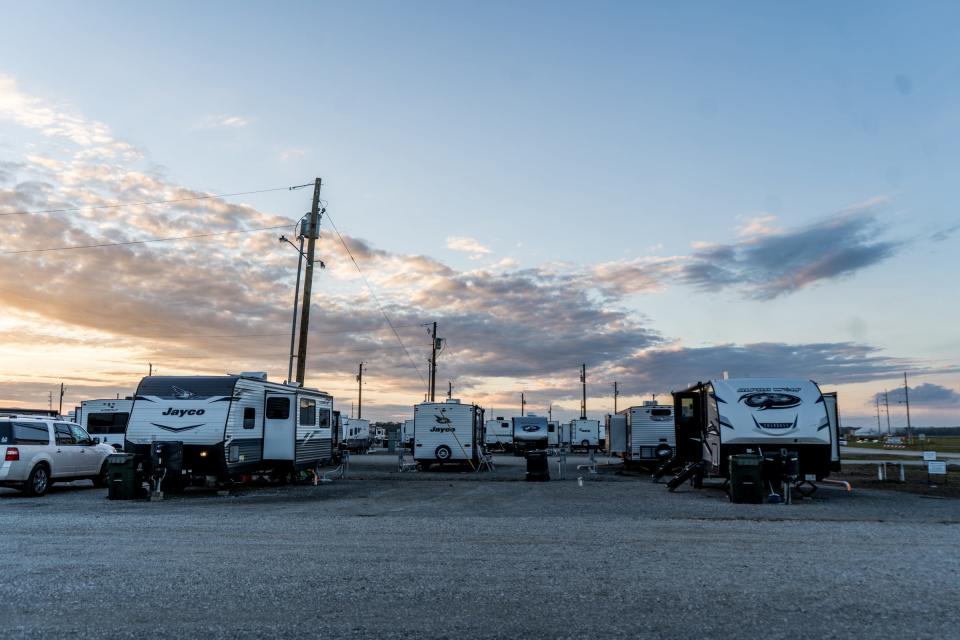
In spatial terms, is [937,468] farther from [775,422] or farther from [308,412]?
[308,412]

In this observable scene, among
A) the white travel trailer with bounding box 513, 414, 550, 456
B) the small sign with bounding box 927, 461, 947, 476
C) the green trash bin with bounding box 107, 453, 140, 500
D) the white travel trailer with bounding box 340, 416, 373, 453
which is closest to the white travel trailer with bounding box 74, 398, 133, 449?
the green trash bin with bounding box 107, 453, 140, 500

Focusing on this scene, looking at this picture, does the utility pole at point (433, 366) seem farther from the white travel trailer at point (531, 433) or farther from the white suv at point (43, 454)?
the white suv at point (43, 454)

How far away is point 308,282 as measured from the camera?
27500 mm

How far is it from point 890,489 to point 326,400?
56.9 feet

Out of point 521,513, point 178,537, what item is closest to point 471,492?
point 521,513

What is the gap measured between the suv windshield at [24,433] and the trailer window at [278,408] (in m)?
5.48

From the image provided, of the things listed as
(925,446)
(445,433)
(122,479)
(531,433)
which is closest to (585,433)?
(531,433)

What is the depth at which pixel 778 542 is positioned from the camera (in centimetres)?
1055

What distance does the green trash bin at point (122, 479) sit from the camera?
57.5ft

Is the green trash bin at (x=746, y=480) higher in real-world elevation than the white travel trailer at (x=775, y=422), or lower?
lower

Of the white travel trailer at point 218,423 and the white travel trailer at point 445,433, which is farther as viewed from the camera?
the white travel trailer at point 445,433

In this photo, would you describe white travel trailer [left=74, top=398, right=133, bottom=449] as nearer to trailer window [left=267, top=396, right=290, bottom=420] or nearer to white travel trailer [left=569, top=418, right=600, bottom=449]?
trailer window [left=267, top=396, right=290, bottom=420]

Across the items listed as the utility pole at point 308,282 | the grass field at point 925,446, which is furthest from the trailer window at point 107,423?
the grass field at point 925,446

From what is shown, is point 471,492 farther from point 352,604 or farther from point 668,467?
point 352,604
